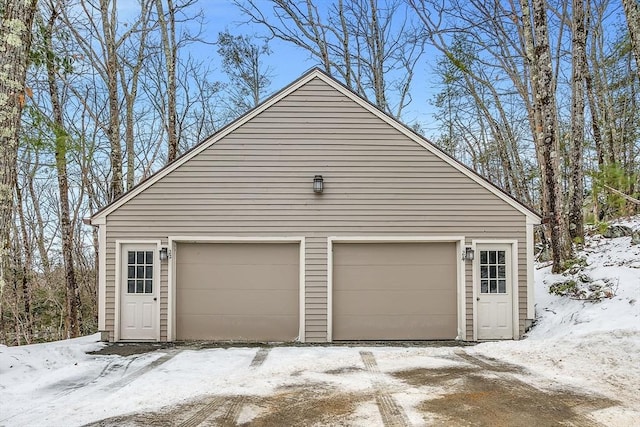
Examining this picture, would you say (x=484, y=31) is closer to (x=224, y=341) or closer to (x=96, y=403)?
(x=224, y=341)

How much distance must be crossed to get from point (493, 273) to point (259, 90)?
47.2 ft

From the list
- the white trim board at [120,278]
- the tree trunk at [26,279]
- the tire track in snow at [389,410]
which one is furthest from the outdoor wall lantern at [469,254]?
the tree trunk at [26,279]

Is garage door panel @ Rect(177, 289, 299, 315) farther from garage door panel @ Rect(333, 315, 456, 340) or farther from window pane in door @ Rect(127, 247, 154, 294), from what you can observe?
garage door panel @ Rect(333, 315, 456, 340)

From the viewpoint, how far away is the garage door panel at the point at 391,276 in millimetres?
8852

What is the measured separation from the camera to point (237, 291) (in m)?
8.82

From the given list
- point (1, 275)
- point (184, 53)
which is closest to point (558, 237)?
point (1, 275)

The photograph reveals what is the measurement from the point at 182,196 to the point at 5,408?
4.52 metres

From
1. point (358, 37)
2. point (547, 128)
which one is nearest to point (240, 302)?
point (547, 128)

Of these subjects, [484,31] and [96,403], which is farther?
[484,31]

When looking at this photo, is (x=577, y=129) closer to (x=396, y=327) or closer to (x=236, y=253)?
(x=396, y=327)

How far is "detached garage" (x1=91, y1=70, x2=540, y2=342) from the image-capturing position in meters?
8.70

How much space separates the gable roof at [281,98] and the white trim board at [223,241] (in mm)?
1117

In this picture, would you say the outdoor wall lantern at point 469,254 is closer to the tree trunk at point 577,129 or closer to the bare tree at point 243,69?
the tree trunk at point 577,129

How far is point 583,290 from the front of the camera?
28.8ft
